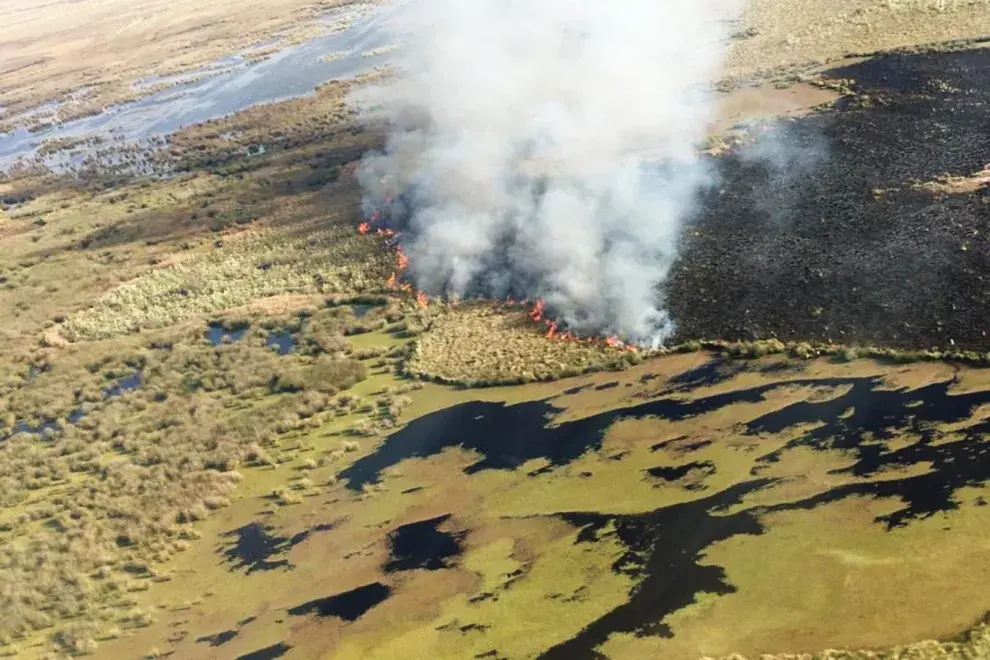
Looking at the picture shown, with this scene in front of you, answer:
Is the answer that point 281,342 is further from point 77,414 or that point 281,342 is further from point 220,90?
point 220,90

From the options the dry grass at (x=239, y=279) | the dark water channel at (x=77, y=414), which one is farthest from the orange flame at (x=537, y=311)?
the dark water channel at (x=77, y=414)

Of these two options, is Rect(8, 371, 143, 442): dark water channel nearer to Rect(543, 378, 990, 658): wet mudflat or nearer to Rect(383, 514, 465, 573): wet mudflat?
Rect(383, 514, 465, 573): wet mudflat

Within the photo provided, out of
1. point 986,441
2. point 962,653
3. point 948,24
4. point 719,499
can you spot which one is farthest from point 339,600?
point 948,24

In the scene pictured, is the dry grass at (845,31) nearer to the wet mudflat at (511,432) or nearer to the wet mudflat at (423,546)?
the wet mudflat at (511,432)

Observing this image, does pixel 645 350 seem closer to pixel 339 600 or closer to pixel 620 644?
pixel 620 644

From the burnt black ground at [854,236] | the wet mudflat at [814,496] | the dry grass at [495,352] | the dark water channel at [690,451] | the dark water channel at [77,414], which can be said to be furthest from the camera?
the dark water channel at [77,414]

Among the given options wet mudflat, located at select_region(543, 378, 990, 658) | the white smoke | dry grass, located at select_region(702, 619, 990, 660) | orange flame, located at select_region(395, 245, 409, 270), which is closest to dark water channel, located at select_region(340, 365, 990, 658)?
wet mudflat, located at select_region(543, 378, 990, 658)

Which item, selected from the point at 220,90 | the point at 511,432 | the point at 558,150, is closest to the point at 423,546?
the point at 511,432
